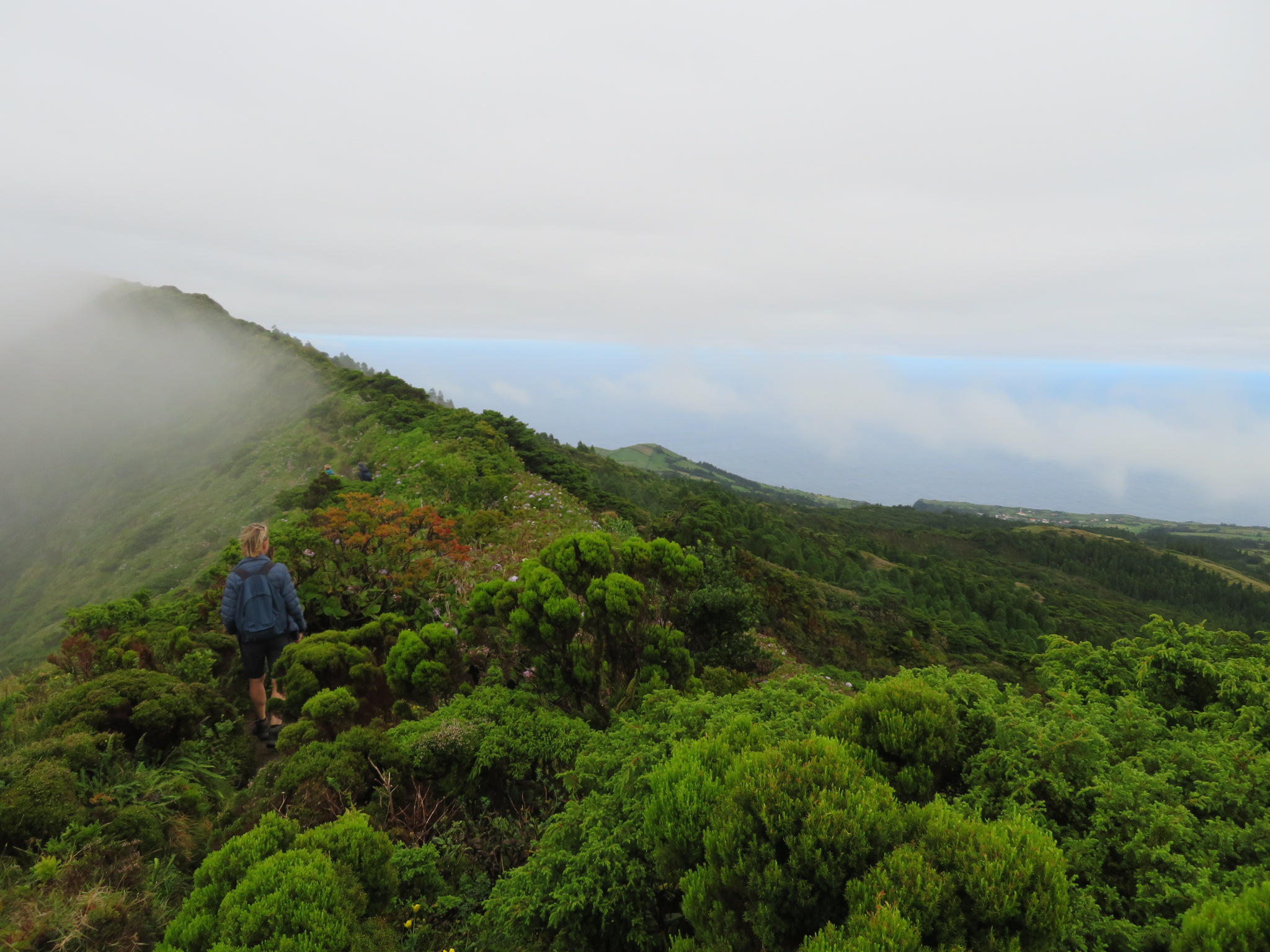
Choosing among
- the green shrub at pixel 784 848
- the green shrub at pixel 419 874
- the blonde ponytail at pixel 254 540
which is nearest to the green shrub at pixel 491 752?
the green shrub at pixel 419 874

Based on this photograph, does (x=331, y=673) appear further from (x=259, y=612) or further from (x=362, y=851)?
(x=362, y=851)

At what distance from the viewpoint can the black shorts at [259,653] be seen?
524 cm

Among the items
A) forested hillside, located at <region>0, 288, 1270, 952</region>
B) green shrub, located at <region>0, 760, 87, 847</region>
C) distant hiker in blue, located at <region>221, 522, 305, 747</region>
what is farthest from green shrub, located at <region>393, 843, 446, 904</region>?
distant hiker in blue, located at <region>221, 522, 305, 747</region>

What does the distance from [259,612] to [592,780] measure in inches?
152

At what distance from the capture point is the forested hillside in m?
2.19

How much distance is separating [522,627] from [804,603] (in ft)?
32.4

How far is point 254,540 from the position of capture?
17.1 feet

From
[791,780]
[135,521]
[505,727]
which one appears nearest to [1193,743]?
[791,780]

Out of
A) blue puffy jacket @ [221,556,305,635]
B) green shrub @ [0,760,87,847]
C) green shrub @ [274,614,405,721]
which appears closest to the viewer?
Result: green shrub @ [0,760,87,847]

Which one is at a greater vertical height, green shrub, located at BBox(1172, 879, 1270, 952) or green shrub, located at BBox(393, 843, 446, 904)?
green shrub, located at BBox(1172, 879, 1270, 952)

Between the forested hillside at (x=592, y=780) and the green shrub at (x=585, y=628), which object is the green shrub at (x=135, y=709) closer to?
the forested hillside at (x=592, y=780)

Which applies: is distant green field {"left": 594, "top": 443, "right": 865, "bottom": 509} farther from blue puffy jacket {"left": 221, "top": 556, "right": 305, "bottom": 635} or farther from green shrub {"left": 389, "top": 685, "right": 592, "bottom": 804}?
green shrub {"left": 389, "top": 685, "right": 592, "bottom": 804}

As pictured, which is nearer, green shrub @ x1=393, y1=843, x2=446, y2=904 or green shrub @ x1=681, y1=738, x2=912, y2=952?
green shrub @ x1=681, y1=738, x2=912, y2=952

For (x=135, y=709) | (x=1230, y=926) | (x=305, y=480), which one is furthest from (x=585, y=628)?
(x=305, y=480)
